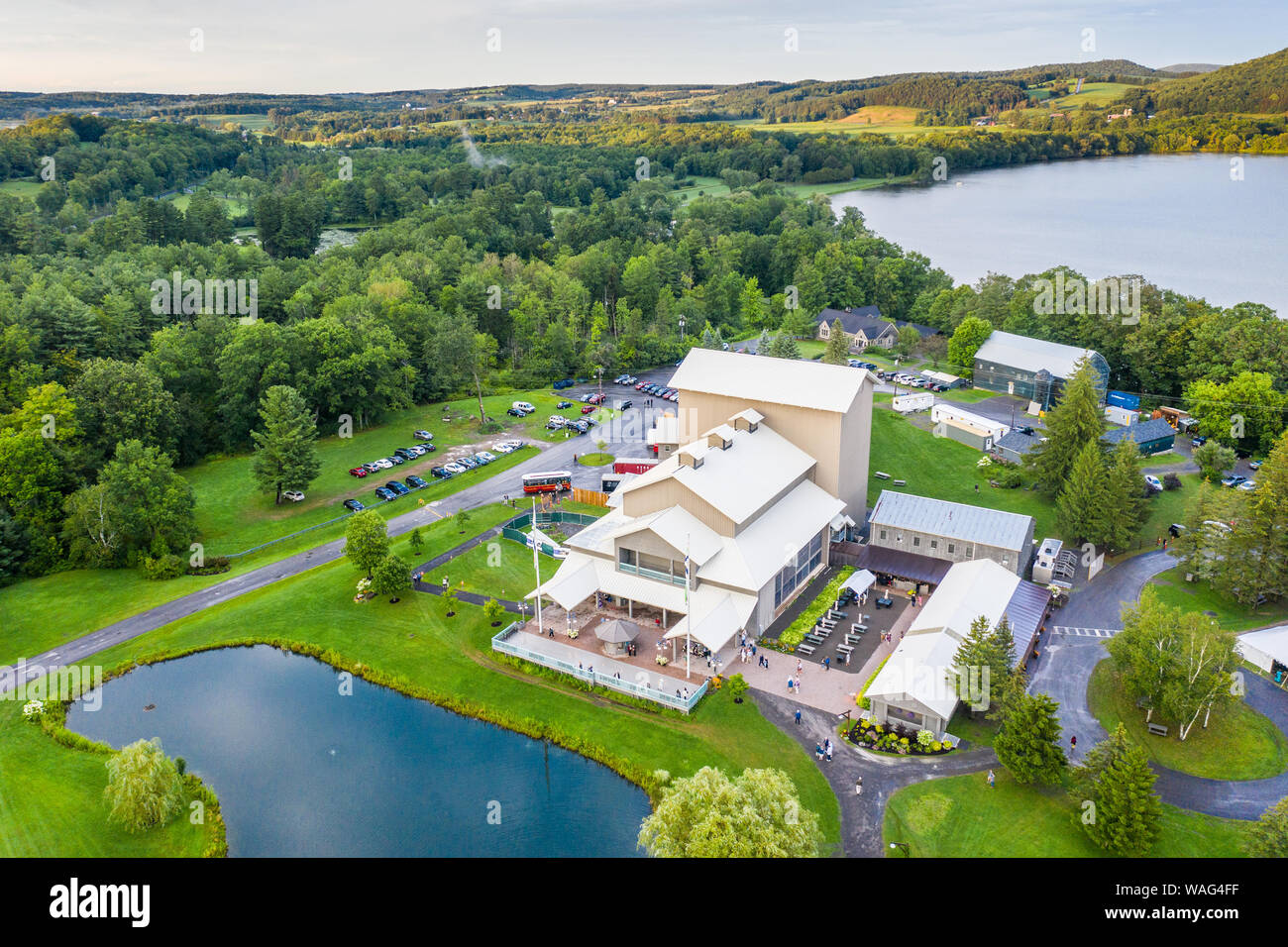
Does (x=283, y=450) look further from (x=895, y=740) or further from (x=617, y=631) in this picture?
(x=895, y=740)

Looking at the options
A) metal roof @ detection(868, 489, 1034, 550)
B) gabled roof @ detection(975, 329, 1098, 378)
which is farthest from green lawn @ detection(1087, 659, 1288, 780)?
gabled roof @ detection(975, 329, 1098, 378)

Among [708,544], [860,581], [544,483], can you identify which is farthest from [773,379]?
[544,483]

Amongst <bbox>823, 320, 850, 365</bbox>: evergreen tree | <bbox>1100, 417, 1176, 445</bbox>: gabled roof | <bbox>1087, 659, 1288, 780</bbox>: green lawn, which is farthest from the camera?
<bbox>823, 320, 850, 365</bbox>: evergreen tree

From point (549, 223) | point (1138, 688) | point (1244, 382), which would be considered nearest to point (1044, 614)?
point (1138, 688)

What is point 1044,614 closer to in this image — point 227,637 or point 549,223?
point 227,637

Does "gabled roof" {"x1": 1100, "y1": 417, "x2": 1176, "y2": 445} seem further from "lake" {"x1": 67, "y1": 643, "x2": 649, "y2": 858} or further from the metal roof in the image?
"lake" {"x1": 67, "y1": 643, "x2": 649, "y2": 858}

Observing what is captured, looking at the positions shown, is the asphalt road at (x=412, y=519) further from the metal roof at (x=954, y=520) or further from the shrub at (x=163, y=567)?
the metal roof at (x=954, y=520)

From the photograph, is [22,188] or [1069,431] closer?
[1069,431]

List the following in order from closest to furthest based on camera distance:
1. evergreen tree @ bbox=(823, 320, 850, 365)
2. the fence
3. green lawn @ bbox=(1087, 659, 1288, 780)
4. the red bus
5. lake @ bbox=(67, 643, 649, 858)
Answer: lake @ bbox=(67, 643, 649, 858) < green lawn @ bbox=(1087, 659, 1288, 780) < the fence < the red bus < evergreen tree @ bbox=(823, 320, 850, 365)
